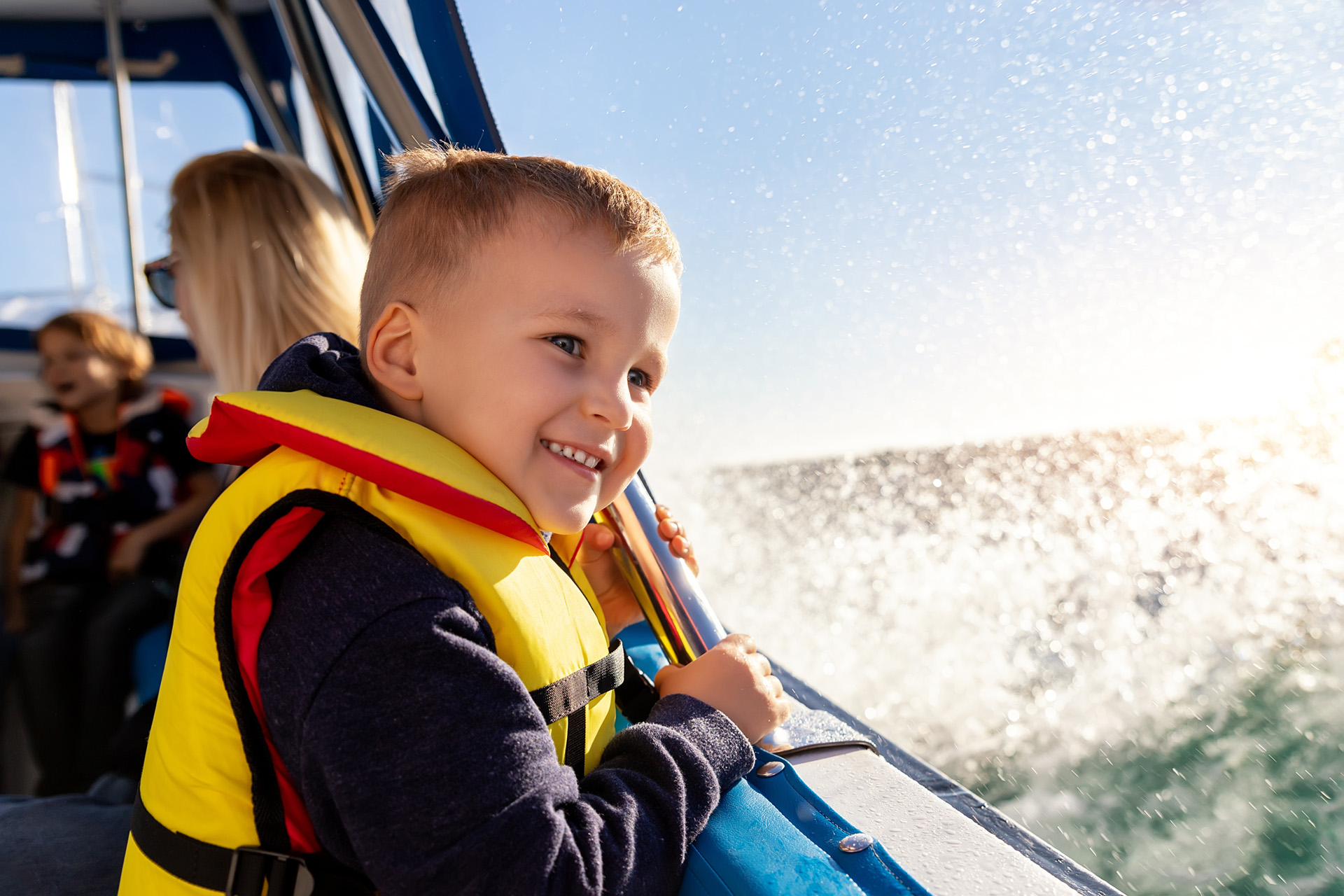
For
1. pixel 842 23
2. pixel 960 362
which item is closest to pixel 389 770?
pixel 842 23

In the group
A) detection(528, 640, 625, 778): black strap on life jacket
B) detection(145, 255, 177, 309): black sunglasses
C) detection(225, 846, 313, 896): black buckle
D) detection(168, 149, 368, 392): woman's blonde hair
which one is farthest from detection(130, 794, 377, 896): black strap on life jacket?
detection(145, 255, 177, 309): black sunglasses

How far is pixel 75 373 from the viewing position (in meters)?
2.20

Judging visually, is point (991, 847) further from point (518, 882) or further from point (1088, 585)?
point (1088, 585)

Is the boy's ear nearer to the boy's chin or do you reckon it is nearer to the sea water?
the boy's chin

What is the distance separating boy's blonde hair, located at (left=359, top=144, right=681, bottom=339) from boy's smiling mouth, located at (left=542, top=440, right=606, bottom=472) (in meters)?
0.18

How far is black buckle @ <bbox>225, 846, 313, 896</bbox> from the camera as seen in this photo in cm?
56

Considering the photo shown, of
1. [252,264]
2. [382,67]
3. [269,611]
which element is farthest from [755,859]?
[382,67]

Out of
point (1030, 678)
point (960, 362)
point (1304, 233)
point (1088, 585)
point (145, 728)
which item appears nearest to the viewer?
point (145, 728)

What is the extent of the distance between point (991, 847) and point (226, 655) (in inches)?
25.6

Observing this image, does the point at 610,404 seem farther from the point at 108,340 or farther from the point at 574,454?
the point at 108,340

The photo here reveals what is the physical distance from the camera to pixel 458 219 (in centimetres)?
74

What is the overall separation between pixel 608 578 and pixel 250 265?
0.92 meters

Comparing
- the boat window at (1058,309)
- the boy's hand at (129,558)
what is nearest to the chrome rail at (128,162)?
the boy's hand at (129,558)

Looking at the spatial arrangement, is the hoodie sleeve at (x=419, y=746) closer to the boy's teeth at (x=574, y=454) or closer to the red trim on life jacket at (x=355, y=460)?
the red trim on life jacket at (x=355, y=460)
